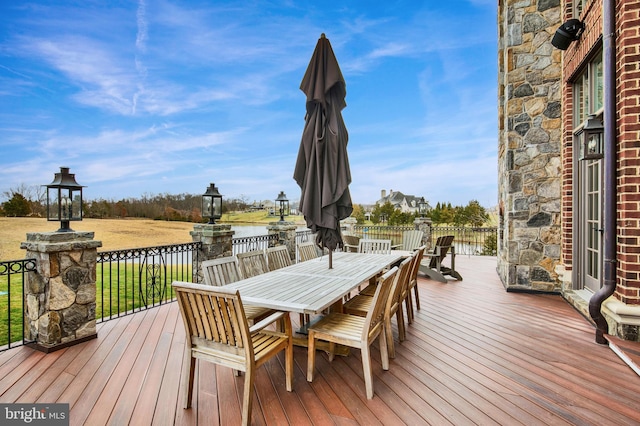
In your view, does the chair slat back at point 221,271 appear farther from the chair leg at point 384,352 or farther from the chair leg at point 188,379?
the chair leg at point 384,352

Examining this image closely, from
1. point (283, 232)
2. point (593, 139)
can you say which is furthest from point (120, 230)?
point (593, 139)

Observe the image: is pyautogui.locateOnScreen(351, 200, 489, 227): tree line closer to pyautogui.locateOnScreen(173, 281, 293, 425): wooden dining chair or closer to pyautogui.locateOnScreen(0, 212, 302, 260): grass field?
pyautogui.locateOnScreen(0, 212, 302, 260): grass field

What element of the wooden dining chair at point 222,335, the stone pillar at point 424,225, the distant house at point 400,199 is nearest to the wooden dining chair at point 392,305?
the wooden dining chair at point 222,335

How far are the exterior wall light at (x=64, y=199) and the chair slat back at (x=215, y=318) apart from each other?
202cm

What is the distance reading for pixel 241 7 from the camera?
8.73 metres

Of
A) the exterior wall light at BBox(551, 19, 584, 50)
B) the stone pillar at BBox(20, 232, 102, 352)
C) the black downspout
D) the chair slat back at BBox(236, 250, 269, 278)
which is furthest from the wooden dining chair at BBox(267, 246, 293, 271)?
the exterior wall light at BBox(551, 19, 584, 50)

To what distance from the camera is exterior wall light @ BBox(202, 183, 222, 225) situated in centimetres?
461

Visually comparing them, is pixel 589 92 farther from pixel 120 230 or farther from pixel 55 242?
pixel 120 230

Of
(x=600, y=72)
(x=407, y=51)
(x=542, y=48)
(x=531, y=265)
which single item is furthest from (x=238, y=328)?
(x=407, y=51)

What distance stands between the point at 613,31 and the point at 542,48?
2286 mm

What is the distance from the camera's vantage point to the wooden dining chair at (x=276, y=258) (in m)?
3.70

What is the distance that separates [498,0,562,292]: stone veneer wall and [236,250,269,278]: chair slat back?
397 centimetres

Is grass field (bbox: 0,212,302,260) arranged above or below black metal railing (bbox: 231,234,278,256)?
above

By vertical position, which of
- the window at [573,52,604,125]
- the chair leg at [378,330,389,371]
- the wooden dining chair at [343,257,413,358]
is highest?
the window at [573,52,604,125]
